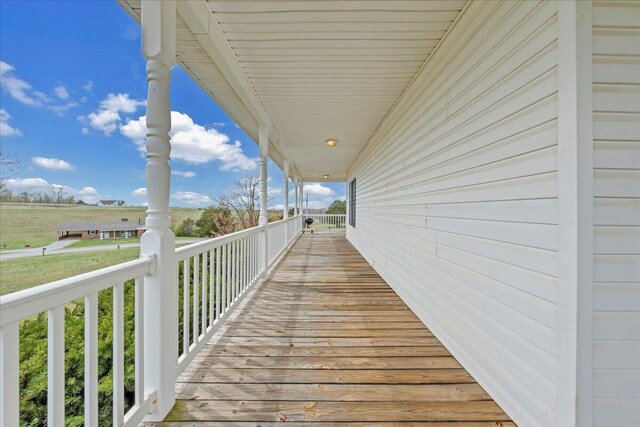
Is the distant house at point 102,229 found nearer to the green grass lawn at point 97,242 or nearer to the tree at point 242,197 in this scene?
the green grass lawn at point 97,242

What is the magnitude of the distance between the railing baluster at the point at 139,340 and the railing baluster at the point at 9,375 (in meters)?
0.58

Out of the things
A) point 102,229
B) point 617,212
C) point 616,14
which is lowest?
point 102,229

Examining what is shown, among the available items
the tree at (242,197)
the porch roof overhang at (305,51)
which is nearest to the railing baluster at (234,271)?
the porch roof overhang at (305,51)

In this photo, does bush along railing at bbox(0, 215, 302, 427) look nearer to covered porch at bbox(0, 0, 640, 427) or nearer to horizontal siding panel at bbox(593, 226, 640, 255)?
covered porch at bbox(0, 0, 640, 427)

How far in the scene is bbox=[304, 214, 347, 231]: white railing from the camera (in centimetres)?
1438

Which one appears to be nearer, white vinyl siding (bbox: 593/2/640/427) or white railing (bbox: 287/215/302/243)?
white vinyl siding (bbox: 593/2/640/427)

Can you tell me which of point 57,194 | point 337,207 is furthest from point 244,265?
point 337,207

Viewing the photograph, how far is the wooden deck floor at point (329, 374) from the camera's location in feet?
5.45

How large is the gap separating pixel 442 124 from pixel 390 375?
6.54 ft

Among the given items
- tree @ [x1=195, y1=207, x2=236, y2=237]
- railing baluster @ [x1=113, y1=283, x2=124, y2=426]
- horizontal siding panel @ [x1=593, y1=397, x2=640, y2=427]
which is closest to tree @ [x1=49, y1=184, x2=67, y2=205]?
railing baluster @ [x1=113, y1=283, x2=124, y2=426]

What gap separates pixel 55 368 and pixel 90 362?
15 centimetres

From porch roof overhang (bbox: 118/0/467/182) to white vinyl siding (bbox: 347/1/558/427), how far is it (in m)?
0.31

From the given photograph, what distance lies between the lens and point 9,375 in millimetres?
928

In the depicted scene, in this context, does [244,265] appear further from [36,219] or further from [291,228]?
[291,228]
